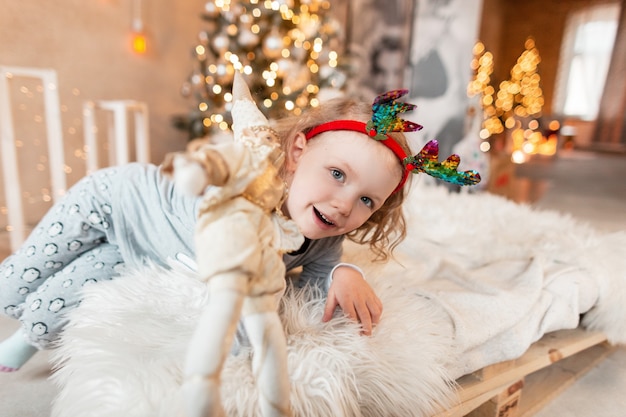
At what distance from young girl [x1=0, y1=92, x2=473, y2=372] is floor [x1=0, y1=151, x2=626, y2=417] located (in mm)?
68

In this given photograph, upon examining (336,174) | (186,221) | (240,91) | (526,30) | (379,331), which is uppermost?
(526,30)

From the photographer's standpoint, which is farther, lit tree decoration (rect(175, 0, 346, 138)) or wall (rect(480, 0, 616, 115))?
wall (rect(480, 0, 616, 115))

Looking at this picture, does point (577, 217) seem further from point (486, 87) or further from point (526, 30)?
point (526, 30)

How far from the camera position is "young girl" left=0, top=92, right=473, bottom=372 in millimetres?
613

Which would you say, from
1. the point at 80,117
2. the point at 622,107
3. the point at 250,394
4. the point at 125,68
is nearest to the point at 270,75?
the point at 125,68

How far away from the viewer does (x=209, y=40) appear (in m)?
2.24

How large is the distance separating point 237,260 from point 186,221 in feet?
1.38

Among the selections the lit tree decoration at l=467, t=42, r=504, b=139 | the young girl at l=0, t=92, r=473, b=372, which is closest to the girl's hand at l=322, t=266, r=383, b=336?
the young girl at l=0, t=92, r=473, b=372

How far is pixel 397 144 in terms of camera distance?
643mm

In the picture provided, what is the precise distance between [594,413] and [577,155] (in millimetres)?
5697

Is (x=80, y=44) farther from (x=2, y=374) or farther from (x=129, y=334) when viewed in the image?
(x=129, y=334)

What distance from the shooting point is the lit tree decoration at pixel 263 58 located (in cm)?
213

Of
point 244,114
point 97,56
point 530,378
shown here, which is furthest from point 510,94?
point 244,114

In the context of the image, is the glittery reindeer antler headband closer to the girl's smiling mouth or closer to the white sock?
the girl's smiling mouth
